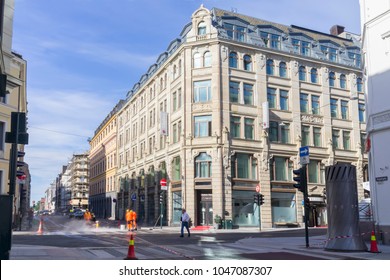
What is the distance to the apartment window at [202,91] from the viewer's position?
4034 cm

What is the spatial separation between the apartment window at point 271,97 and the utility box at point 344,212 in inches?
1077

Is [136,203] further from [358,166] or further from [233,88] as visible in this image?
[358,166]

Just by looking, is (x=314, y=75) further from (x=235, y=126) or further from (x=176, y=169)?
(x=176, y=169)

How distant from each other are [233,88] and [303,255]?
27.7 m

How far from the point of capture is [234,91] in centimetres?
4081

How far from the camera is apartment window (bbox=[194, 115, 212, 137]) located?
131ft

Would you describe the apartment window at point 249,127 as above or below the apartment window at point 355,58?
below

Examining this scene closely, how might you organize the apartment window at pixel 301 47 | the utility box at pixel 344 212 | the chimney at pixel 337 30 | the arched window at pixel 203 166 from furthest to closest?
the chimney at pixel 337 30 < the apartment window at pixel 301 47 < the arched window at pixel 203 166 < the utility box at pixel 344 212

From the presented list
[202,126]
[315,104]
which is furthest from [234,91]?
[315,104]

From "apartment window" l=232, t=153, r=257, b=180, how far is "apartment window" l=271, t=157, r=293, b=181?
7.03 feet

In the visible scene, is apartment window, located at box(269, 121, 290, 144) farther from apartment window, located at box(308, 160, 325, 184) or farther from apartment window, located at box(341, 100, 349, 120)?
apartment window, located at box(341, 100, 349, 120)

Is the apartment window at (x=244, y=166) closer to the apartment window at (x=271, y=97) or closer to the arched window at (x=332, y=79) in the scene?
the apartment window at (x=271, y=97)

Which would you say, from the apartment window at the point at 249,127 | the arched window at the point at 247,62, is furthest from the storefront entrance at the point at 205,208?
the arched window at the point at 247,62

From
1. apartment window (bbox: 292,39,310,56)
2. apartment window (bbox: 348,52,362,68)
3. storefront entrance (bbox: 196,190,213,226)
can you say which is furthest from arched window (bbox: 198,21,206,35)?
apartment window (bbox: 348,52,362,68)
